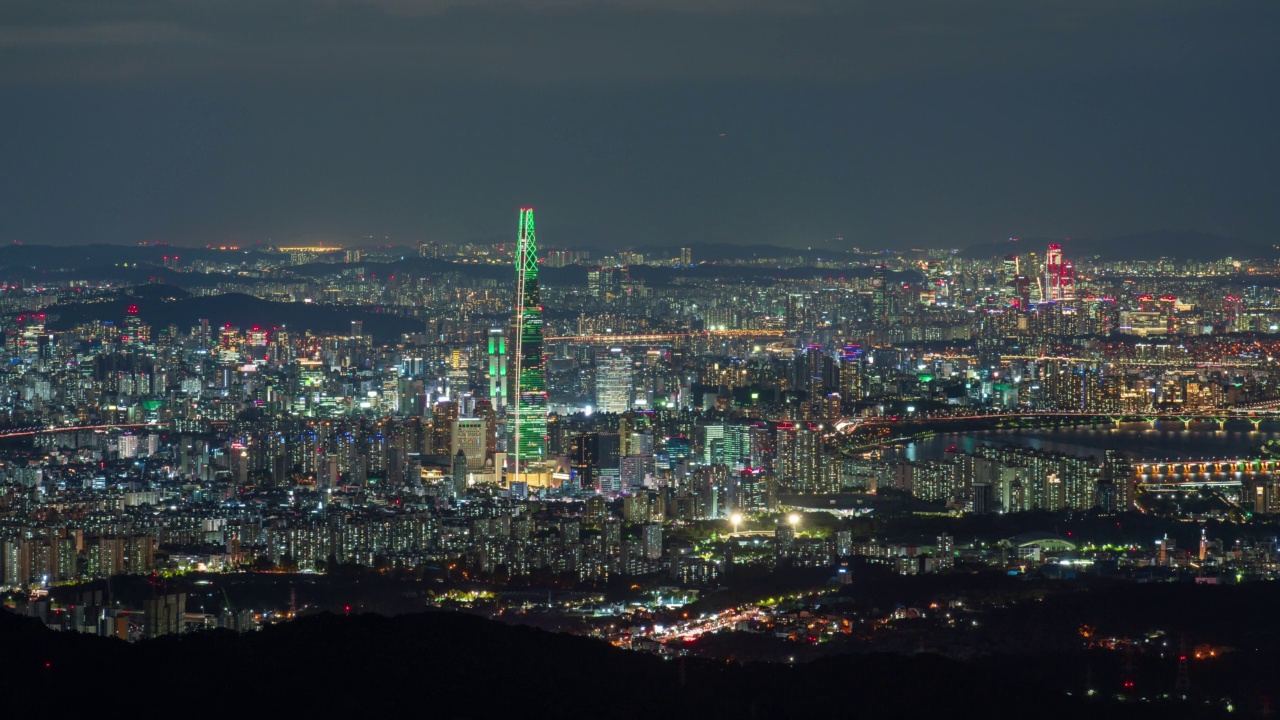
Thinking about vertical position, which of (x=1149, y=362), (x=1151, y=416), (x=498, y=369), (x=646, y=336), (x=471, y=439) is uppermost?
(x=646, y=336)

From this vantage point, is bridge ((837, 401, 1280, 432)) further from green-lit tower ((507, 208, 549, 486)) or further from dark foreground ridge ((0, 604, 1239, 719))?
dark foreground ridge ((0, 604, 1239, 719))

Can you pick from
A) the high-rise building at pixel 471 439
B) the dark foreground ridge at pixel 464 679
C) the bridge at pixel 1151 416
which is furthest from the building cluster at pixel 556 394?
the dark foreground ridge at pixel 464 679

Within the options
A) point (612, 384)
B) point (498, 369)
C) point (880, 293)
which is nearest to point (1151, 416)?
point (612, 384)

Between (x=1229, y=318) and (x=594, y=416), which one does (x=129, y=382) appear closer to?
(x=594, y=416)

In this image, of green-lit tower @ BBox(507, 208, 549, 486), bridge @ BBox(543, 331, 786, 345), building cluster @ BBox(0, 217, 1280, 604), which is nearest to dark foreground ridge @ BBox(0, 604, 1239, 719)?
building cluster @ BBox(0, 217, 1280, 604)

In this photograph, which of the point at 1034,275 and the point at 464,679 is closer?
the point at 464,679

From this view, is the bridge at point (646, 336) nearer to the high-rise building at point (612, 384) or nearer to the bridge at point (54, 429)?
the high-rise building at point (612, 384)

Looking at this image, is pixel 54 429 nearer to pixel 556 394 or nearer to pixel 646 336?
pixel 556 394
